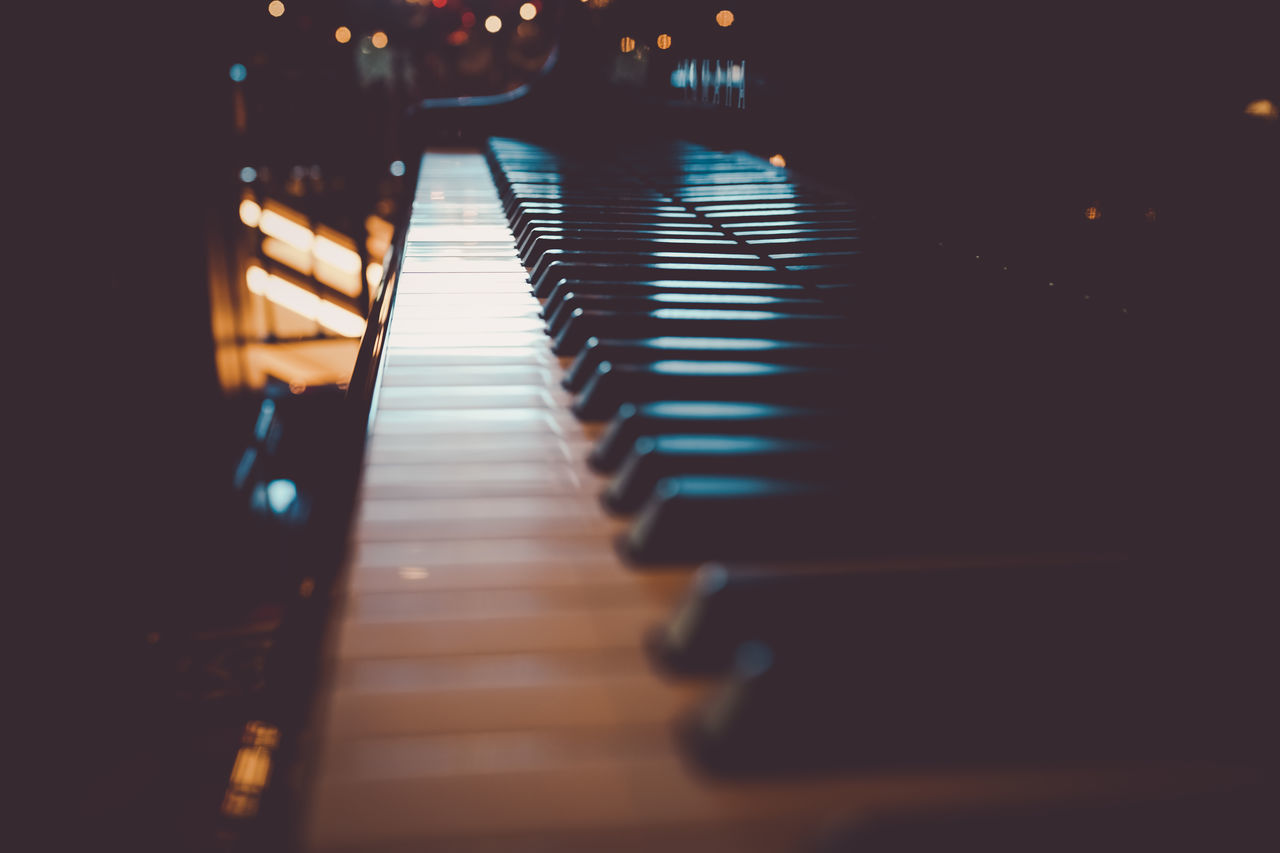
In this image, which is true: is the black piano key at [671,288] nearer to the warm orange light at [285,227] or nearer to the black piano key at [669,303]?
the black piano key at [669,303]

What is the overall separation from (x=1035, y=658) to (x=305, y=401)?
38.9 feet

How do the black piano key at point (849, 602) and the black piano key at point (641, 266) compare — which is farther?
the black piano key at point (641, 266)

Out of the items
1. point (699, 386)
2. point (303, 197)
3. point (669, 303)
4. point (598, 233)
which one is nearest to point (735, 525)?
point (699, 386)

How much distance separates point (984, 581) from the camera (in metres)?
0.71

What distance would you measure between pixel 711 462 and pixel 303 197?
12.8 metres

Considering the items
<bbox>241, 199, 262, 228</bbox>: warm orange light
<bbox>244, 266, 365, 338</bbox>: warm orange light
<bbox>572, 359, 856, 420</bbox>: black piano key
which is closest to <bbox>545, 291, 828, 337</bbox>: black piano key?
<bbox>572, 359, 856, 420</bbox>: black piano key

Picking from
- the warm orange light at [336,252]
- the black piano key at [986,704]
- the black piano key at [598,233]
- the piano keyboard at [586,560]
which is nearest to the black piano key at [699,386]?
the piano keyboard at [586,560]

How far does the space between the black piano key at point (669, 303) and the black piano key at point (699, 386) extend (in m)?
0.27

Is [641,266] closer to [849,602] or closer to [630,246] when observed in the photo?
[630,246]

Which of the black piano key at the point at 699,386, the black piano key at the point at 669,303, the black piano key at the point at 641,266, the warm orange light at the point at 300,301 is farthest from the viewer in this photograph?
the warm orange light at the point at 300,301

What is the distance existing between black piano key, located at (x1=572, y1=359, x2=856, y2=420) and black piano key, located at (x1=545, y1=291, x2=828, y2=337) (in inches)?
10.6

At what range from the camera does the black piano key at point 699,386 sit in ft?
3.59

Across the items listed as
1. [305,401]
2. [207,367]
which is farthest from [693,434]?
[305,401]

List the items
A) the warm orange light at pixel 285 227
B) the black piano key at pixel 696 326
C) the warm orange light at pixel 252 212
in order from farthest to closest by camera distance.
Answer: the warm orange light at pixel 285 227 → the warm orange light at pixel 252 212 → the black piano key at pixel 696 326
